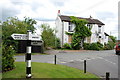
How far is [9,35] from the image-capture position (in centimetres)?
1662

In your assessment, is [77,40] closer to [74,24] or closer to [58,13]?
[74,24]

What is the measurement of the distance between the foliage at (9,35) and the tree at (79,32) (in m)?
10.1

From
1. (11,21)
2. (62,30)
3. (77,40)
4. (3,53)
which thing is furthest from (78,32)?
(3,53)

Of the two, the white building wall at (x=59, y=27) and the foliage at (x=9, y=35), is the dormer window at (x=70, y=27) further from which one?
the foliage at (x=9, y=35)

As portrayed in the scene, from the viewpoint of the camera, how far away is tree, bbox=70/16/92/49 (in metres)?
25.8

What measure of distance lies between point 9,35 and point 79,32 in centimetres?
1476

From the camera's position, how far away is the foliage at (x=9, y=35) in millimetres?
5137

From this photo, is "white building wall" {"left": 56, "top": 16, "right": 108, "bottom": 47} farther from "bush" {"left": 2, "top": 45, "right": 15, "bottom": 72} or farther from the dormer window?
"bush" {"left": 2, "top": 45, "right": 15, "bottom": 72}

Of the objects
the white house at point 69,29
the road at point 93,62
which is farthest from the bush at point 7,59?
the white house at point 69,29

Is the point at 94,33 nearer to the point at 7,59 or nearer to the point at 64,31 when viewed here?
the point at 64,31

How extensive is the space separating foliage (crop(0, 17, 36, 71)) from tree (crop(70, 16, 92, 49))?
10.1m

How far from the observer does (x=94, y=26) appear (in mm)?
29719

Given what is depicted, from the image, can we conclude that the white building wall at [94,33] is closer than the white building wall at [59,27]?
No

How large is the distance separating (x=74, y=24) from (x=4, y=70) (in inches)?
908
